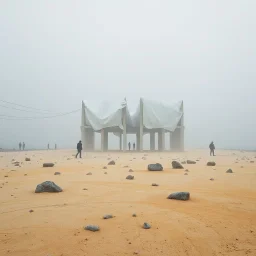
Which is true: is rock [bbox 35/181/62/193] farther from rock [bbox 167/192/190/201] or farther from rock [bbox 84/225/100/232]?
rock [bbox 84/225/100/232]

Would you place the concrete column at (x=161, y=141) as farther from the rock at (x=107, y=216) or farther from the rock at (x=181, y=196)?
the rock at (x=107, y=216)

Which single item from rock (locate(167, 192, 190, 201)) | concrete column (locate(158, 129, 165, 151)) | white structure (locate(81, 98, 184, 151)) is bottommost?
rock (locate(167, 192, 190, 201))

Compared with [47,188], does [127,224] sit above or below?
below

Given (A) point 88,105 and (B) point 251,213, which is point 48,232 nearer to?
(B) point 251,213

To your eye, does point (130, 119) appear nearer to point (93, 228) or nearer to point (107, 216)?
point (107, 216)

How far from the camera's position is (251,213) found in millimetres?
4320

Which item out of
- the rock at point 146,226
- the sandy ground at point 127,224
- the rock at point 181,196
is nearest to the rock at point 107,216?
the sandy ground at point 127,224

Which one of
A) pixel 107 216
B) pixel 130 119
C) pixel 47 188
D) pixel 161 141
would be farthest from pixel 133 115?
pixel 107 216

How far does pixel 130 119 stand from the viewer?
39.2 metres

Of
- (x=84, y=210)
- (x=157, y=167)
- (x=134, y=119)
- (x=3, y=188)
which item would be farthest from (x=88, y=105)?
(x=84, y=210)

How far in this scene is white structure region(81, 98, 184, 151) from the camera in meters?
35.5

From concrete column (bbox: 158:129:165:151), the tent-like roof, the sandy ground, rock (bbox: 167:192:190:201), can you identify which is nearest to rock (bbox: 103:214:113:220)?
the sandy ground

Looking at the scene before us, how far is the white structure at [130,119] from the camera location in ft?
117

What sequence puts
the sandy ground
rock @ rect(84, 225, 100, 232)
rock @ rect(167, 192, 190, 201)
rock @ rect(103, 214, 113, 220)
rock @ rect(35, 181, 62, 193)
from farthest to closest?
rock @ rect(35, 181, 62, 193) → rock @ rect(167, 192, 190, 201) → rock @ rect(103, 214, 113, 220) → rock @ rect(84, 225, 100, 232) → the sandy ground
